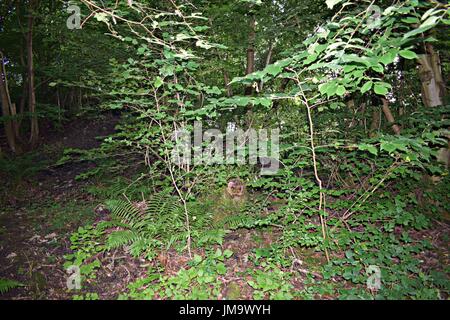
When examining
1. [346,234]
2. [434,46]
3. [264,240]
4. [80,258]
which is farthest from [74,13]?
Result: [434,46]

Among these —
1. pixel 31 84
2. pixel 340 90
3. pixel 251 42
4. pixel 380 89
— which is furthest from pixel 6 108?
pixel 380 89

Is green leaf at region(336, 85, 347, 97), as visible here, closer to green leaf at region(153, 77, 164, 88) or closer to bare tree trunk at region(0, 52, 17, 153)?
green leaf at region(153, 77, 164, 88)

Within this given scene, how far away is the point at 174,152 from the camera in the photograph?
3.64 m

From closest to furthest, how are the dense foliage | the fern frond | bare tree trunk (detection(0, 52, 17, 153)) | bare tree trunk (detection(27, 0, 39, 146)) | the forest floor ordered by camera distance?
1. the dense foliage
2. the fern frond
3. the forest floor
4. bare tree trunk (detection(27, 0, 39, 146))
5. bare tree trunk (detection(0, 52, 17, 153))

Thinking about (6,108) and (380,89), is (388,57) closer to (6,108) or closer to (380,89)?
(380,89)

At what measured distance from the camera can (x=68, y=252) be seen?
3.62 meters

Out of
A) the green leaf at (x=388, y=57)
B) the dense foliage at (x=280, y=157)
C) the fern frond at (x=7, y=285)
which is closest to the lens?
the green leaf at (x=388, y=57)

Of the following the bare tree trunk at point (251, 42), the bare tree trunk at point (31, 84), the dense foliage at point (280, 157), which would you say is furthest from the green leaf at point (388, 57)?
the bare tree trunk at point (31, 84)

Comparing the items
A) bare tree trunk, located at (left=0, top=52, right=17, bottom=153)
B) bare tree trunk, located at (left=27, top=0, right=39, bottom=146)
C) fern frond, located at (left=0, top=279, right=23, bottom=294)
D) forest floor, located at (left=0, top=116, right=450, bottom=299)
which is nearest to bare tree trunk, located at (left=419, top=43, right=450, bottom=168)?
forest floor, located at (left=0, top=116, right=450, bottom=299)

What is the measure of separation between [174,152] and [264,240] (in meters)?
1.85

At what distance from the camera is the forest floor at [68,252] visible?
9.98ft

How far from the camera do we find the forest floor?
9.98 feet

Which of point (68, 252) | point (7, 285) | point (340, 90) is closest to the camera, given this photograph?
point (340, 90)

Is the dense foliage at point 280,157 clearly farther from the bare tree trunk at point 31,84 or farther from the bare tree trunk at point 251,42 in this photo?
the bare tree trunk at point 31,84
